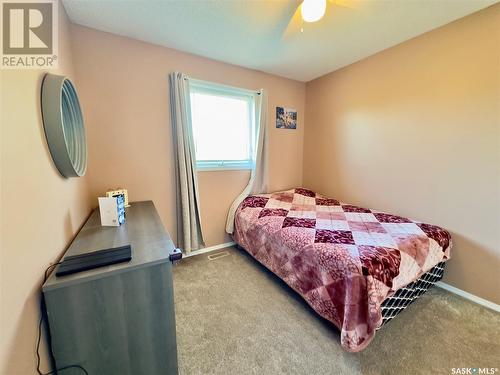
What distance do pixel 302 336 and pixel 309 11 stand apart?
7.38 feet

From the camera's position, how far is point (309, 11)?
1436 millimetres

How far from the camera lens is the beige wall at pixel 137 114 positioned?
1896 millimetres

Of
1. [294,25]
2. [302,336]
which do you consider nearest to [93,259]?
[302,336]

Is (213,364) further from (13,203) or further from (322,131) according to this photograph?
(322,131)

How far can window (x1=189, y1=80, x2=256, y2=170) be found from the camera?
2.47m

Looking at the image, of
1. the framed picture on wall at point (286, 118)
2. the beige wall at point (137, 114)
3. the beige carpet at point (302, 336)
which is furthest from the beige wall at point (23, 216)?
the framed picture on wall at point (286, 118)

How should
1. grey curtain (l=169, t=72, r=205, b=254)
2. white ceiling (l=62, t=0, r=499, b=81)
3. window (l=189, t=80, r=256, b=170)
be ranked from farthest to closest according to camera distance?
window (l=189, t=80, r=256, b=170) < grey curtain (l=169, t=72, r=205, b=254) < white ceiling (l=62, t=0, r=499, b=81)

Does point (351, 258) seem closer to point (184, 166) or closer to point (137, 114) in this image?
point (184, 166)

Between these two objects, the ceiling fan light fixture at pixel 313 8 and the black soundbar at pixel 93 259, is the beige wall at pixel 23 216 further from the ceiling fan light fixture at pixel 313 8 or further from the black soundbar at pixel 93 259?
the ceiling fan light fixture at pixel 313 8

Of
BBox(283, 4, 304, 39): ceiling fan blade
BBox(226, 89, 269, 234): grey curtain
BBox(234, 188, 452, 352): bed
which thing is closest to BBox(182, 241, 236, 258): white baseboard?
BBox(226, 89, 269, 234): grey curtain

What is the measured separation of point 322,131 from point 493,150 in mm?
1721

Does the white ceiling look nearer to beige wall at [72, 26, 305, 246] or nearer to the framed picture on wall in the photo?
beige wall at [72, 26, 305, 246]

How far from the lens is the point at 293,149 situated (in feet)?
10.7

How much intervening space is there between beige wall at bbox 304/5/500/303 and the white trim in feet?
0.15
